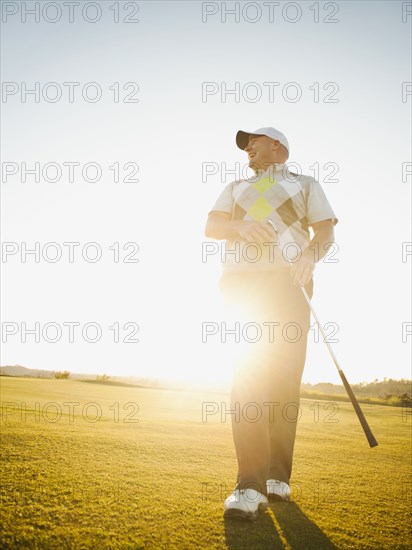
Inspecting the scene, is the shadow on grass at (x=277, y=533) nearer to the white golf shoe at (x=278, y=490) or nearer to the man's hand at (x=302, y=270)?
the white golf shoe at (x=278, y=490)

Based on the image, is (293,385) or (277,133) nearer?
(293,385)

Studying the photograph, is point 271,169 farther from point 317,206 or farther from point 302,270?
point 302,270

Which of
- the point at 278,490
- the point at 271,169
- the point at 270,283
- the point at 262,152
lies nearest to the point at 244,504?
the point at 278,490

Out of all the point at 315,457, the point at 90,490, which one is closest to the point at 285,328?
the point at 90,490

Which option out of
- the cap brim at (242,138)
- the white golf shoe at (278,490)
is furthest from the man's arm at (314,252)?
the white golf shoe at (278,490)

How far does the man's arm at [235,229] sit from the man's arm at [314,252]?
0.26 meters

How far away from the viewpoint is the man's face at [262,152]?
309 cm

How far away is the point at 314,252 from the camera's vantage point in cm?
274

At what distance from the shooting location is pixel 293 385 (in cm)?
270

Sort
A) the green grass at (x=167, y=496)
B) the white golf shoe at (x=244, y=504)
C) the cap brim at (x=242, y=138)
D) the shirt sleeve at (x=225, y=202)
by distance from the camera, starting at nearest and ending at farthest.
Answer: the green grass at (x=167, y=496) < the white golf shoe at (x=244, y=504) < the shirt sleeve at (x=225, y=202) < the cap brim at (x=242, y=138)

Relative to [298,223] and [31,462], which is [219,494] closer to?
[31,462]

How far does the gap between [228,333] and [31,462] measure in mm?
1467

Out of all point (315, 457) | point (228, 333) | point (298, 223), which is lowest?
point (315, 457)

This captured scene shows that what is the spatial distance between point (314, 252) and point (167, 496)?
1.77 metres
